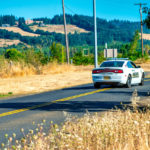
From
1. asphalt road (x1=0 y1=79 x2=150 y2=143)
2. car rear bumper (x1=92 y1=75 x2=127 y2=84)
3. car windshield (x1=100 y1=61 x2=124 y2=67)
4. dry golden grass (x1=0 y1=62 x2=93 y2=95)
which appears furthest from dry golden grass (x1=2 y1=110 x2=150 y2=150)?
dry golden grass (x1=0 y1=62 x2=93 y2=95)

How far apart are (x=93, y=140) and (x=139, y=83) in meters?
15.9

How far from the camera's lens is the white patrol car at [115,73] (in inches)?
737

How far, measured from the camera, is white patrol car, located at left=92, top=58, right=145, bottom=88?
1872cm

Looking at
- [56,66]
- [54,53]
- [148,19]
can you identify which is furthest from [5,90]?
[54,53]

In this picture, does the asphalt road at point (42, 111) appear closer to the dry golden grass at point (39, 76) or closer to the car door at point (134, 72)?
the car door at point (134, 72)

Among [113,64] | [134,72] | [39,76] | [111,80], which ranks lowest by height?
[39,76]

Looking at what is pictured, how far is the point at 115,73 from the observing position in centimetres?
1877

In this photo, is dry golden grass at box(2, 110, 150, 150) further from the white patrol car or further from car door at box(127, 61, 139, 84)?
car door at box(127, 61, 139, 84)

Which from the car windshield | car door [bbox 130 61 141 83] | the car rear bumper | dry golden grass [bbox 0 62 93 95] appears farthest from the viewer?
dry golden grass [bbox 0 62 93 95]

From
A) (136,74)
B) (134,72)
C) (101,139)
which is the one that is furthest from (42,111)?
(136,74)

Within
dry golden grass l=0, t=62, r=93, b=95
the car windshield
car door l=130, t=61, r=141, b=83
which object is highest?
the car windshield

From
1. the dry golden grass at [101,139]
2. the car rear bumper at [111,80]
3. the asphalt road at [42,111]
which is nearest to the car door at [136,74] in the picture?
the car rear bumper at [111,80]

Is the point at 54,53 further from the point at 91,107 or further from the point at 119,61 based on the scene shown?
the point at 91,107

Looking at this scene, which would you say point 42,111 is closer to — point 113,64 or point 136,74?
point 113,64
